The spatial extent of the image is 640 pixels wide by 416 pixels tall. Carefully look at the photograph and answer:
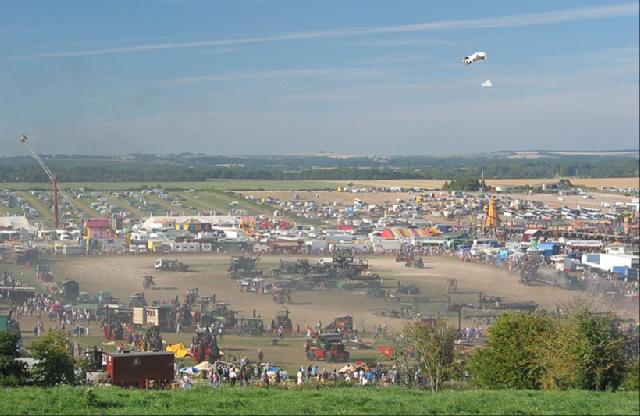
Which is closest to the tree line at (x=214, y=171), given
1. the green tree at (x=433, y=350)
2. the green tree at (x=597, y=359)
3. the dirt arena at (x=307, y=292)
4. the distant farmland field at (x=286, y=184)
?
the distant farmland field at (x=286, y=184)

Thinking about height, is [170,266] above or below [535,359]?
below

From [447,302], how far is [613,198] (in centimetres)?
3377

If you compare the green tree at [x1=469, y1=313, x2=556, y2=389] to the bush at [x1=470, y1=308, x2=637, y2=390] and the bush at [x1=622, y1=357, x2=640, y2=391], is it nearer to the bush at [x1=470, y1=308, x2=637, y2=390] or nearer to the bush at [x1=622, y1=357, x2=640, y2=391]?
the bush at [x1=470, y1=308, x2=637, y2=390]

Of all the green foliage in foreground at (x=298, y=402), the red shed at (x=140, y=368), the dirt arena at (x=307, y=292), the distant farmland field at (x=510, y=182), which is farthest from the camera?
the distant farmland field at (x=510, y=182)

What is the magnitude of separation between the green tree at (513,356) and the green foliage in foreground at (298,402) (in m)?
3.17

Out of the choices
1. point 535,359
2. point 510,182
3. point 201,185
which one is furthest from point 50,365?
point 510,182

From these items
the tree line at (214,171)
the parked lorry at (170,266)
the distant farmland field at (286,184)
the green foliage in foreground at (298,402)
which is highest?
the tree line at (214,171)

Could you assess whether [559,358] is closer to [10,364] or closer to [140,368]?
[140,368]

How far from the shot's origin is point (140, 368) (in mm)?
9414

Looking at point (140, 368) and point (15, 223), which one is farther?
point (15, 223)

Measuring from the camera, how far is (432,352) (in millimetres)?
11914

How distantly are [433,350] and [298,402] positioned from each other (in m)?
6.19

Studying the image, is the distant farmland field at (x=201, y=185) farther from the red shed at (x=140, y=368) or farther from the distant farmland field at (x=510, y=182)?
the red shed at (x=140, y=368)

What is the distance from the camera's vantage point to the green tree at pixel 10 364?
339 inches
